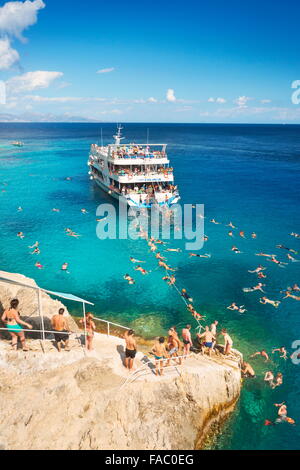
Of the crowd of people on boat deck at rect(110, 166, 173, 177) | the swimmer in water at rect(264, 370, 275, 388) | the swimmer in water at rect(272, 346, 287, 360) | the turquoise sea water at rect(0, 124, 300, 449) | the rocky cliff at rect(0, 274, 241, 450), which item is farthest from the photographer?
the crowd of people on boat deck at rect(110, 166, 173, 177)

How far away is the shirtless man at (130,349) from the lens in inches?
424

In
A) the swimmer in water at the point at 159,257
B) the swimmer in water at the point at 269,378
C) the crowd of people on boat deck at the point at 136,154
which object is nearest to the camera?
the swimmer in water at the point at 269,378

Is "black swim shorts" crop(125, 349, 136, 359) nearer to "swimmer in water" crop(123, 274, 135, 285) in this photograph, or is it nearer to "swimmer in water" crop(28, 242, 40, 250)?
"swimmer in water" crop(123, 274, 135, 285)

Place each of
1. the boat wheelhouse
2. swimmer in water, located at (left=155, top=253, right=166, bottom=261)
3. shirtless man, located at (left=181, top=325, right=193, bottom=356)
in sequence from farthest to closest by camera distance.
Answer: the boat wheelhouse
swimmer in water, located at (left=155, top=253, right=166, bottom=261)
shirtless man, located at (left=181, top=325, right=193, bottom=356)

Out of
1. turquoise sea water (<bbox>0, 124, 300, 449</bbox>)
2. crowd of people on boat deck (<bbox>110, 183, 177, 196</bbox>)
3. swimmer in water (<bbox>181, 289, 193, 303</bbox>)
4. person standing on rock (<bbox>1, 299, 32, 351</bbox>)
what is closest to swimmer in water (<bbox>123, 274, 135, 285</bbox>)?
turquoise sea water (<bbox>0, 124, 300, 449</bbox>)

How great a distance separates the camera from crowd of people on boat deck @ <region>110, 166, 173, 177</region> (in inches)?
1572

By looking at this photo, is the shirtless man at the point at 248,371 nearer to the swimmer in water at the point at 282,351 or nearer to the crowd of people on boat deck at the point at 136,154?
the swimmer in water at the point at 282,351

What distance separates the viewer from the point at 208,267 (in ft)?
82.4

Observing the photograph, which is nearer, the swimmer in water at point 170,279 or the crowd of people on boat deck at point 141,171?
the swimmer in water at point 170,279

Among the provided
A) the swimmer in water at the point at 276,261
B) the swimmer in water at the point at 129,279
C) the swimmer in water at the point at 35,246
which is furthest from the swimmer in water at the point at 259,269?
the swimmer in water at the point at 35,246

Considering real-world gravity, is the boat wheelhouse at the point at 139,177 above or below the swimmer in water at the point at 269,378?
above

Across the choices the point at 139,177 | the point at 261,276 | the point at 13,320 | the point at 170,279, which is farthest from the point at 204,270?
the point at 139,177

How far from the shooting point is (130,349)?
10898 millimetres

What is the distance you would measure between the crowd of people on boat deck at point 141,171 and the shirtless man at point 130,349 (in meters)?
30.7
